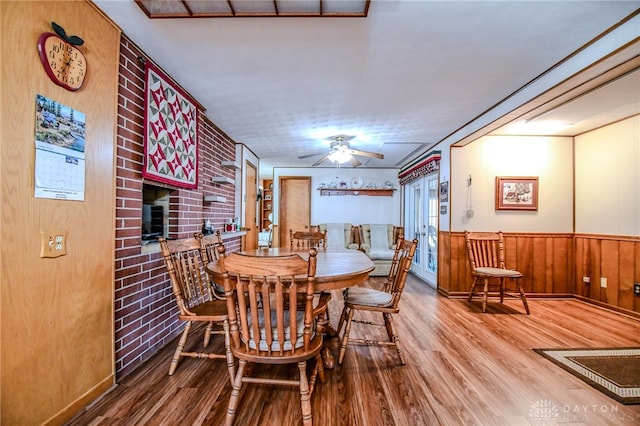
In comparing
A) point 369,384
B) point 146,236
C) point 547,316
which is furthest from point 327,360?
point 547,316

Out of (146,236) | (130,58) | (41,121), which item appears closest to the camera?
(41,121)

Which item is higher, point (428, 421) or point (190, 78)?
point (190, 78)

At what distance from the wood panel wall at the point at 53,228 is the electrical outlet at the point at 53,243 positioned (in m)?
0.02

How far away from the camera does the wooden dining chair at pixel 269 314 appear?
53.1 inches

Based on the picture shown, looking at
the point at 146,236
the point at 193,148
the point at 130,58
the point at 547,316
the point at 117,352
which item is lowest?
the point at 547,316

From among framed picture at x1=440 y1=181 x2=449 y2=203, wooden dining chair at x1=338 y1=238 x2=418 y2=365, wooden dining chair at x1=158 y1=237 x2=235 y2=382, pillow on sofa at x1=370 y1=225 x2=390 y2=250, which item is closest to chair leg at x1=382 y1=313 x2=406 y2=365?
wooden dining chair at x1=338 y1=238 x2=418 y2=365

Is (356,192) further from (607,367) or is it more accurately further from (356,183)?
(607,367)

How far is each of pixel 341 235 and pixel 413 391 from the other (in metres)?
4.51

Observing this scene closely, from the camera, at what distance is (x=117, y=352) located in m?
1.89

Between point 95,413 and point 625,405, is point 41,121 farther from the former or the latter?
point 625,405

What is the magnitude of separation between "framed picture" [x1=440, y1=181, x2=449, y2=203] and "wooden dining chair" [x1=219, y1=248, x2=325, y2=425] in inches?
132

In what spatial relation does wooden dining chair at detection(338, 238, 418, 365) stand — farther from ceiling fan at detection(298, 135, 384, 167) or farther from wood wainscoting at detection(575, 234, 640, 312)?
wood wainscoting at detection(575, 234, 640, 312)

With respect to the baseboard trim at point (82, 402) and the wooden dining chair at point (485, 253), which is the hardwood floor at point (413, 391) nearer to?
the baseboard trim at point (82, 402)

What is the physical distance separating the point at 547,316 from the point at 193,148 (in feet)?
14.2
